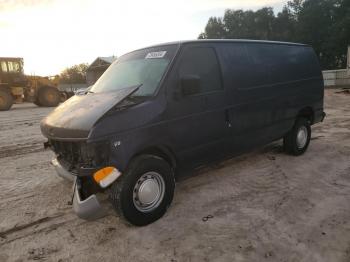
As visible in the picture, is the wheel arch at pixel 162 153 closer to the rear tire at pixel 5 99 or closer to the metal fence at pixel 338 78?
the rear tire at pixel 5 99

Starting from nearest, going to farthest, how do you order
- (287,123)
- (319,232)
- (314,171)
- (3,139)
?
(319,232) → (314,171) → (287,123) → (3,139)

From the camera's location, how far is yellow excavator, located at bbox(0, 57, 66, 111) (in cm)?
2080

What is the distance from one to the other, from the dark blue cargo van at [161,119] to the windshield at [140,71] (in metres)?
0.02

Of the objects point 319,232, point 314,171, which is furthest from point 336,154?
point 319,232

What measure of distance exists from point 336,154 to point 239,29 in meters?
57.9

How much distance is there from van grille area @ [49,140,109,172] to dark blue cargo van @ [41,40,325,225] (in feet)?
0.03

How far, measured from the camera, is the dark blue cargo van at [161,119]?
3.36 meters

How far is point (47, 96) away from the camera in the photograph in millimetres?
21297

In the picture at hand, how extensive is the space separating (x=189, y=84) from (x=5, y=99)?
61.9ft

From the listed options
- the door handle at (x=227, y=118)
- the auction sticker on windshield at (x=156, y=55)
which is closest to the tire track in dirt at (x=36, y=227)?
the auction sticker on windshield at (x=156, y=55)

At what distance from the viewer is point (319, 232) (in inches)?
134

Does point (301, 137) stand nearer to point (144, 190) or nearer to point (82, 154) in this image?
point (144, 190)

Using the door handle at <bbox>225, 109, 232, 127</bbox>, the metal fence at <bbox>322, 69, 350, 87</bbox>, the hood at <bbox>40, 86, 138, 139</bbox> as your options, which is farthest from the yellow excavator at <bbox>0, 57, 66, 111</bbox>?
the metal fence at <bbox>322, 69, 350, 87</bbox>

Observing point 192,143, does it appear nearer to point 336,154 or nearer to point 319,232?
point 319,232
